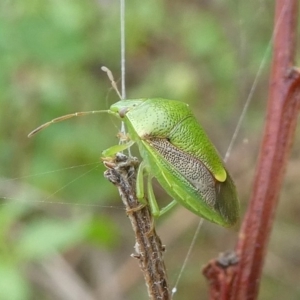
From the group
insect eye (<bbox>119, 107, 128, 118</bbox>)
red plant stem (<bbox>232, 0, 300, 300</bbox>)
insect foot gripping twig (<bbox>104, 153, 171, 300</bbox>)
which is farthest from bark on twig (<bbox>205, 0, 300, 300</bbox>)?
insect eye (<bbox>119, 107, 128, 118</bbox>)

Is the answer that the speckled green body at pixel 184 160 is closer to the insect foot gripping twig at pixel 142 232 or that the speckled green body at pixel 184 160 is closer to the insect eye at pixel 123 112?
the insect eye at pixel 123 112

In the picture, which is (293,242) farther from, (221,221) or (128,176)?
(128,176)

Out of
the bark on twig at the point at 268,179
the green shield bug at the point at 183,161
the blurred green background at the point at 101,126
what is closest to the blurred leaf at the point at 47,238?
the blurred green background at the point at 101,126

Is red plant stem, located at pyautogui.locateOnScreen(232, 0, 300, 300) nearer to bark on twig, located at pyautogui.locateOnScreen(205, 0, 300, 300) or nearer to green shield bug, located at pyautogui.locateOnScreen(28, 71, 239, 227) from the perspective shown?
bark on twig, located at pyautogui.locateOnScreen(205, 0, 300, 300)

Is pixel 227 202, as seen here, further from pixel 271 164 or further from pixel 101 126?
pixel 101 126

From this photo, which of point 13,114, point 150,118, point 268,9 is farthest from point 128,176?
point 268,9

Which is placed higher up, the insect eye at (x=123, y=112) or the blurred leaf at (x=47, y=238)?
the insect eye at (x=123, y=112)

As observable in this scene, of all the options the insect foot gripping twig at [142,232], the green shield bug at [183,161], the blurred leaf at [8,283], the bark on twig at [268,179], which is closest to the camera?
the insect foot gripping twig at [142,232]
